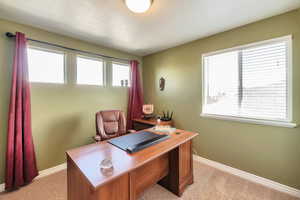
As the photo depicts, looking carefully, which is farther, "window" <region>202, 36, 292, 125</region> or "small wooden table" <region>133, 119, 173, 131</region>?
"small wooden table" <region>133, 119, 173, 131</region>

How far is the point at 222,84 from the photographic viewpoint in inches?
91.9

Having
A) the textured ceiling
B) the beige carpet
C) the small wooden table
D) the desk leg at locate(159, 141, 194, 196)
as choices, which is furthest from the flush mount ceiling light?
the beige carpet

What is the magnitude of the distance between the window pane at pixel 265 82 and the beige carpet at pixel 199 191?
41.4 inches

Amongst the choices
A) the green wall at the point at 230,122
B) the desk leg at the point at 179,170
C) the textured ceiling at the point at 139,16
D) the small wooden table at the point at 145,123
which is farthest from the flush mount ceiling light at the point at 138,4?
the small wooden table at the point at 145,123

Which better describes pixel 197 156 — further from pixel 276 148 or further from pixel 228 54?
pixel 228 54

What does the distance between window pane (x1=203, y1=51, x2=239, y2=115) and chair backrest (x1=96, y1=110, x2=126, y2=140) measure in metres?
1.72

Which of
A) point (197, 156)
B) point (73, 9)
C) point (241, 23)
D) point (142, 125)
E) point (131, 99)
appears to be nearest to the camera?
point (73, 9)

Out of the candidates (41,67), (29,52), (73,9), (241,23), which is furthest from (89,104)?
(241,23)

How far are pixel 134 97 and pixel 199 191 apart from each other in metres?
2.34

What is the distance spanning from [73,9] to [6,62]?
50.5 inches

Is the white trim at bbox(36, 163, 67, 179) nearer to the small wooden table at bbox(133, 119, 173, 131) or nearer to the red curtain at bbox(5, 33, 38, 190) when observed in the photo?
the red curtain at bbox(5, 33, 38, 190)

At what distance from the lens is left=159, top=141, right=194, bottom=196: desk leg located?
1634 mm

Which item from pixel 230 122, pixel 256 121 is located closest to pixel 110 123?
pixel 230 122

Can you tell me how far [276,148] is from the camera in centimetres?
178
